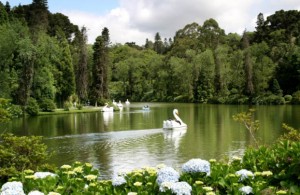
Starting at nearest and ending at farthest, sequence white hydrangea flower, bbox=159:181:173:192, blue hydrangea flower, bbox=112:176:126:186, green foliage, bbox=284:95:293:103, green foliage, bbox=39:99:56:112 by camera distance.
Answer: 1. white hydrangea flower, bbox=159:181:173:192
2. blue hydrangea flower, bbox=112:176:126:186
3. green foliage, bbox=39:99:56:112
4. green foliage, bbox=284:95:293:103

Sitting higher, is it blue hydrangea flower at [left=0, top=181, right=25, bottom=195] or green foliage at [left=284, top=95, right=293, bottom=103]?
green foliage at [left=284, top=95, right=293, bottom=103]

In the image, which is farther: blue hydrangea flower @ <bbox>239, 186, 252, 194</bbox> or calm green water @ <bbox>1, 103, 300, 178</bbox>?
calm green water @ <bbox>1, 103, 300, 178</bbox>

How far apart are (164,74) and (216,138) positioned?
65.2 m

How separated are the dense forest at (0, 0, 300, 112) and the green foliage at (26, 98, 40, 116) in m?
0.19

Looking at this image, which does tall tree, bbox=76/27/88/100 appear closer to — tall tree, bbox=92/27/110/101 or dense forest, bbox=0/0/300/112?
dense forest, bbox=0/0/300/112

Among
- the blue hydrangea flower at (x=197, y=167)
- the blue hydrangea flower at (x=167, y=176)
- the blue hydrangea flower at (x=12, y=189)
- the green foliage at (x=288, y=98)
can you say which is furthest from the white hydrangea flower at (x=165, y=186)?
the green foliage at (x=288, y=98)

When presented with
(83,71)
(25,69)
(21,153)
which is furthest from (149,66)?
(21,153)

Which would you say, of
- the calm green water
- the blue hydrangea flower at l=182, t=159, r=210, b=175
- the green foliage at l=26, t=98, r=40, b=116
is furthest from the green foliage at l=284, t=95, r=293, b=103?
the blue hydrangea flower at l=182, t=159, r=210, b=175

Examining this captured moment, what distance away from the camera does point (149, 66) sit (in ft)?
318

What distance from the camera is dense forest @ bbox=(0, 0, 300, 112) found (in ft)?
160

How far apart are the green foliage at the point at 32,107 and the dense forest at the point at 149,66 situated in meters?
0.19

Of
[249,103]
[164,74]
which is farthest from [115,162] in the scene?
[164,74]

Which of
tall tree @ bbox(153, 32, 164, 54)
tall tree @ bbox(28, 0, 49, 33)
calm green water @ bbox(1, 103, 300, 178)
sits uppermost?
tall tree @ bbox(153, 32, 164, 54)

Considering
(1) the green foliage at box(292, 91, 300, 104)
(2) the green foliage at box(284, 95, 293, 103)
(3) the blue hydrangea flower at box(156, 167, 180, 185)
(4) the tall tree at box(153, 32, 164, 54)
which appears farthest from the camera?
(4) the tall tree at box(153, 32, 164, 54)
